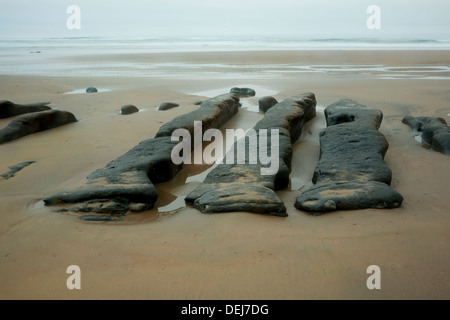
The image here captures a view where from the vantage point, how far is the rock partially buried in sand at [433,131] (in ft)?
15.1

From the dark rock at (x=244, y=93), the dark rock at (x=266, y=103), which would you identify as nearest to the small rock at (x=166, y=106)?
the dark rock at (x=266, y=103)

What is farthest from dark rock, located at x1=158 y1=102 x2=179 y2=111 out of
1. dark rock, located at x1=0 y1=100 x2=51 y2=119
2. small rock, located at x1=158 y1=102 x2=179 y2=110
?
dark rock, located at x1=0 y1=100 x2=51 y2=119

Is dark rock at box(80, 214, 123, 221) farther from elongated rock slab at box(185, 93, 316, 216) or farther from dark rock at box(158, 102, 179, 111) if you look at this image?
dark rock at box(158, 102, 179, 111)

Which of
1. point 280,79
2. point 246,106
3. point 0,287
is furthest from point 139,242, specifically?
point 280,79

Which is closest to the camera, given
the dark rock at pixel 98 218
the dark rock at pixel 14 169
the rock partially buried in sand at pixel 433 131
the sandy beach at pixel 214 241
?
the sandy beach at pixel 214 241

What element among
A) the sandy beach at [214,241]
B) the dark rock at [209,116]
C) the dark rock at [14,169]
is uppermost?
the dark rock at [209,116]

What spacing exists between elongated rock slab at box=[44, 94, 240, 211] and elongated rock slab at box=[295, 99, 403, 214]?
136cm

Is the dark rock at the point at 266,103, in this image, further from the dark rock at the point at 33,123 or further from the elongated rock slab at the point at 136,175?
the dark rock at the point at 33,123

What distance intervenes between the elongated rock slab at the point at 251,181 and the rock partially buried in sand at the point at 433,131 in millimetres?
1783

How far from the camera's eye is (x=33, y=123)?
5902 mm

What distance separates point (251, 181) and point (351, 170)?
99 centimetres
